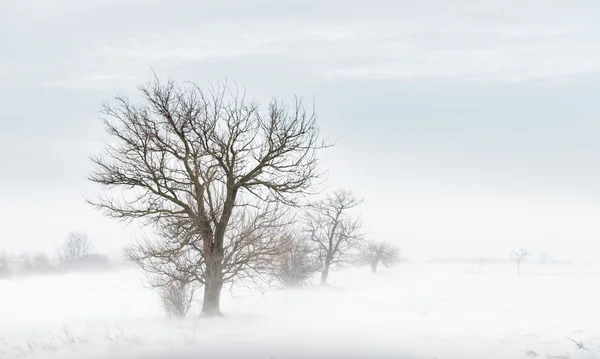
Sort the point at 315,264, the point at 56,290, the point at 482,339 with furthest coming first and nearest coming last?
the point at 56,290 → the point at 315,264 → the point at 482,339

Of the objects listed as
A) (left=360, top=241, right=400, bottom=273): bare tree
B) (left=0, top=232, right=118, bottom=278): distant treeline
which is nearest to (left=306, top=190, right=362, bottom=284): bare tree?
(left=360, top=241, right=400, bottom=273): bare tree

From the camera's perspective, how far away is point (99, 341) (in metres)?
15.6

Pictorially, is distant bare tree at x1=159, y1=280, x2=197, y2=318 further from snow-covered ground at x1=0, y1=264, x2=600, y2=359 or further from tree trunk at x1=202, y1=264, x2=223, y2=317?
tree trunk at x1=202, y1=264, x2=223, y2=317

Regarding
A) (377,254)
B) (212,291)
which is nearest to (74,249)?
(377,254)

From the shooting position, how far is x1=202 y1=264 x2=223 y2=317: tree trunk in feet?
66.1

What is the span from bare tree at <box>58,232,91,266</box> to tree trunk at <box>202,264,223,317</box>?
9477cm

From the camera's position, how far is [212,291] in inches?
803

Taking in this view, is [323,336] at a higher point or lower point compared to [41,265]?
lower

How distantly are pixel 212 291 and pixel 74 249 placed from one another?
9930 centimetres

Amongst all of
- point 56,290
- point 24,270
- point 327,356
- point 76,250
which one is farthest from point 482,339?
point 76,250

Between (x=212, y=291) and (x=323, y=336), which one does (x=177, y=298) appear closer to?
(x=212, y=291)

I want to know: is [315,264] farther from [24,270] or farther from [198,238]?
[24,270]

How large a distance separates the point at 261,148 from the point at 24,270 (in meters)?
89.9

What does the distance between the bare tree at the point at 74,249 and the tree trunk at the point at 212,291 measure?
94.8m
